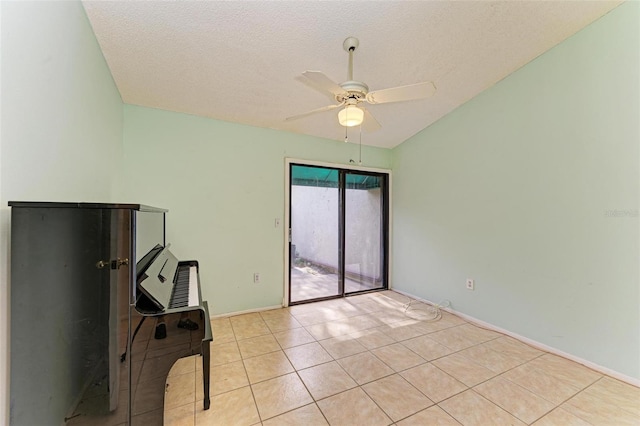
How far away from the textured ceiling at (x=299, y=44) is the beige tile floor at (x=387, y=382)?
235cm

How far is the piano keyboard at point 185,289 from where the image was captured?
157 cm

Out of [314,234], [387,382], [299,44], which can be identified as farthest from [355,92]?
[314,234]

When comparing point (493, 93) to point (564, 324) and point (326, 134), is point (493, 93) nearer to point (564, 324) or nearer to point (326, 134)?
point (326, 134)

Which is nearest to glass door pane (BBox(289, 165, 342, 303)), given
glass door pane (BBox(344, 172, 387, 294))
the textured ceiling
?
glass door pane (BBox(344, 172, 387, 294))

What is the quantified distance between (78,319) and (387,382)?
1.84 m

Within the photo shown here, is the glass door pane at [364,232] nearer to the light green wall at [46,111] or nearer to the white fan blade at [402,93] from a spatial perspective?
the white fan blade at [402,93]

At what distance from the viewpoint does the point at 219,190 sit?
115 inches

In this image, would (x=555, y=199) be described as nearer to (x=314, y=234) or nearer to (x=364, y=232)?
(x=364, y=232)

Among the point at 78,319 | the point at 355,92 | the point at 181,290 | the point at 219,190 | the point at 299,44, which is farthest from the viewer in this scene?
the point at 219,190

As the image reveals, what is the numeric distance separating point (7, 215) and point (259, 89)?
199 cm

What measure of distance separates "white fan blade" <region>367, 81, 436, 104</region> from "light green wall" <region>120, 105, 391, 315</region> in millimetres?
1713

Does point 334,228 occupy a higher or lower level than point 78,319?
higher

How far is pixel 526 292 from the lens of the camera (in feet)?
8.20

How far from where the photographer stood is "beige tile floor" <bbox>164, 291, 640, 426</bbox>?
1.57 meters
